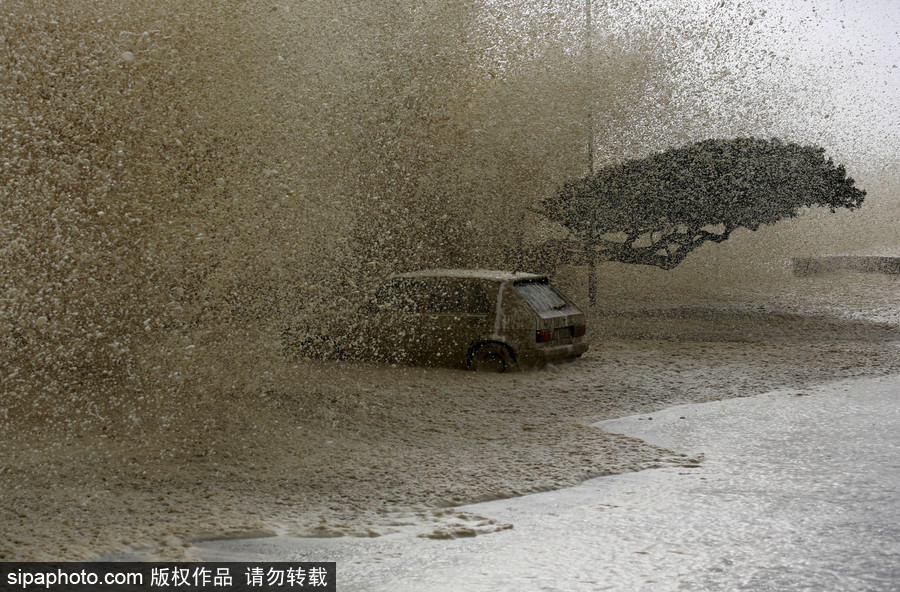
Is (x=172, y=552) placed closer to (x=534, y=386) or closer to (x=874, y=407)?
(x=534, y=386)

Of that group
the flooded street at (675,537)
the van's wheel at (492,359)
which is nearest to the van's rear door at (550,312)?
the van's wheel at (492,359)

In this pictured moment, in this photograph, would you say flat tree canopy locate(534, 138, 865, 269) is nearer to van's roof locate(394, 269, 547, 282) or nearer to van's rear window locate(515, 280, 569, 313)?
van's rear window locate(515, 280, 569, 313)

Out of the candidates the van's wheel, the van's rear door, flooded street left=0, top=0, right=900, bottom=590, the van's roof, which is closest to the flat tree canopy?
flooded street left=0, top=0, right=900, bottom=590

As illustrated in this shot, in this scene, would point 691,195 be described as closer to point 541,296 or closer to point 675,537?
point 541,296

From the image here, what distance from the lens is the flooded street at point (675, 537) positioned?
11.7ft

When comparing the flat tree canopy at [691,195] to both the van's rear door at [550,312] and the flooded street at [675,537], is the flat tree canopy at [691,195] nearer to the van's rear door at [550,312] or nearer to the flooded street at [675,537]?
the van's rear door at [550,312]

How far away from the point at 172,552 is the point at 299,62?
7.16m

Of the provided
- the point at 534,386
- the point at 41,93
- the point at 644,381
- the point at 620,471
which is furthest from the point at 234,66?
the point at 620,471

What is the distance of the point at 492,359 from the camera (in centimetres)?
925

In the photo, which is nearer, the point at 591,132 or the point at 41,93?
the point at 41,93

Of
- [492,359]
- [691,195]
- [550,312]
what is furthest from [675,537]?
[691,195]

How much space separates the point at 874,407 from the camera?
7301 mm

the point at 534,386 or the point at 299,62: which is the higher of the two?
the point at 299,62

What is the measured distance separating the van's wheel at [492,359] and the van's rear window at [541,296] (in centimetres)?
59
